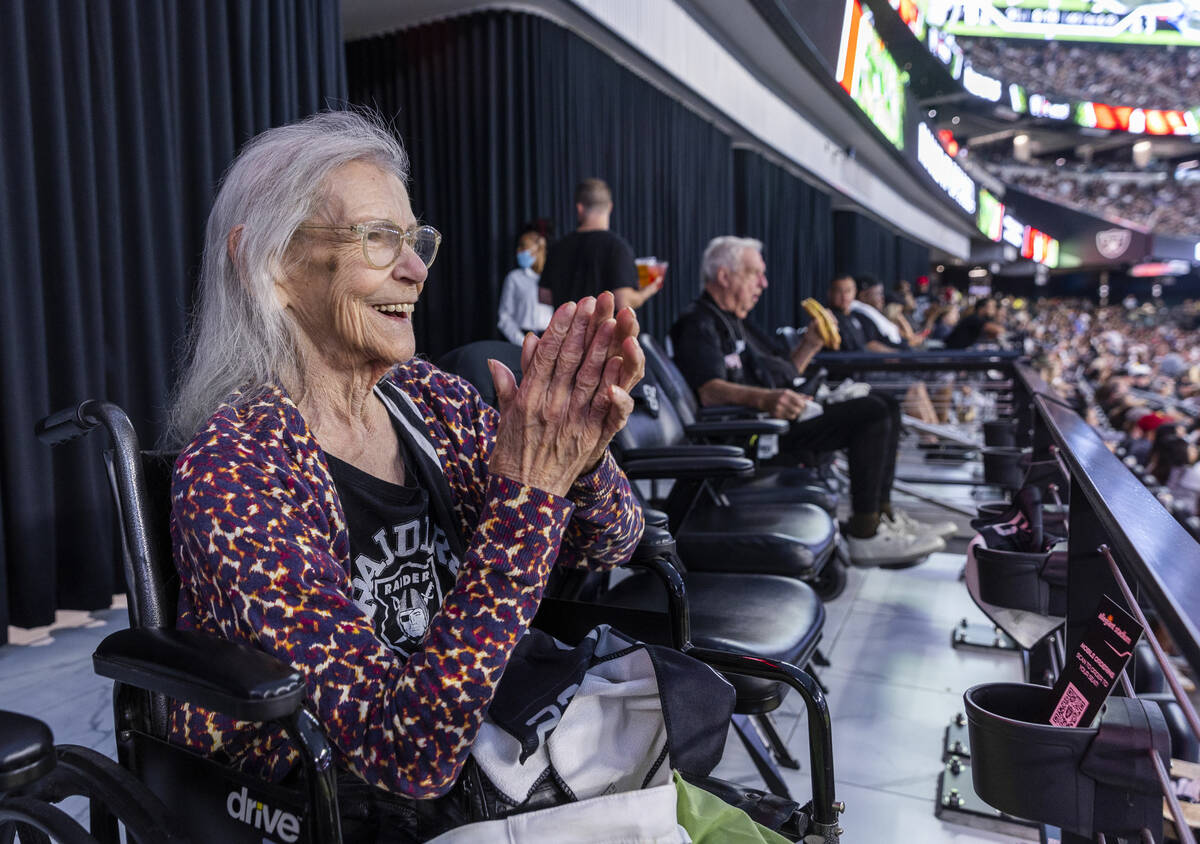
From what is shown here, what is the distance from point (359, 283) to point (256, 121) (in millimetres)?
2264

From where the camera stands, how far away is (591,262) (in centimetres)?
369

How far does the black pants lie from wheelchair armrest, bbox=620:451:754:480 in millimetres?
1378

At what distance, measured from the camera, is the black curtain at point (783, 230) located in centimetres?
877

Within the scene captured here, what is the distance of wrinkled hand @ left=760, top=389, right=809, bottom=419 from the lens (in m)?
2.86

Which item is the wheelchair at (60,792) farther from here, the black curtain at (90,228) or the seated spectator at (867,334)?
the seated spectator at (867,334)

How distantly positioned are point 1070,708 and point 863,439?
224cm

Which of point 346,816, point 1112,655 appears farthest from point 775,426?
point 346,816

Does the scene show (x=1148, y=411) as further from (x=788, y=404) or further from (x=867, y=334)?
(x=788, y=404)

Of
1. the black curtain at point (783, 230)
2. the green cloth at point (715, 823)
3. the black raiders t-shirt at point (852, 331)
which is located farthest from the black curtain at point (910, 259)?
the green cloth at point (715, 823)

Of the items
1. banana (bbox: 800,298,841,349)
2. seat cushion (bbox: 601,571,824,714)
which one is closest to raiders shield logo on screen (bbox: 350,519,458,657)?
seat cushion (bbox: 601,571,824,714)

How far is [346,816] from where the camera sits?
83 cm

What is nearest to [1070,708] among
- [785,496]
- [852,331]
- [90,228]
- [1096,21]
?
[785,496]

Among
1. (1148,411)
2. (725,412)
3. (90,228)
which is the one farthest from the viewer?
(1148,411)

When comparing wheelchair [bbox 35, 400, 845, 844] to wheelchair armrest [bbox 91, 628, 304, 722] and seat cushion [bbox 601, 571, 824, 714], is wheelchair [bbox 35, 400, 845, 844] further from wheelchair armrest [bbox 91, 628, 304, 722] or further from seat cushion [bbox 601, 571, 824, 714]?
seat cushion [bbox 601, 571, 824, 714]
